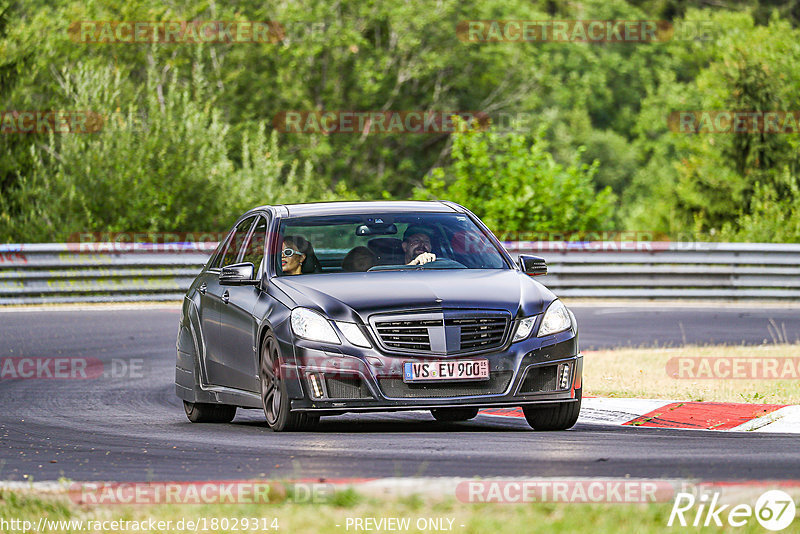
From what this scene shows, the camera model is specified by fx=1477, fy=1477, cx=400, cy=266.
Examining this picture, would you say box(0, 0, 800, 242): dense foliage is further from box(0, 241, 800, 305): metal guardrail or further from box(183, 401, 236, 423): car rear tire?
box(183, 401, 236, 423): car rear tire

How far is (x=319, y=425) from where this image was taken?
33.7ft

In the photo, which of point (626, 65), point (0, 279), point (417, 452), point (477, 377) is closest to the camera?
point (417, 452)

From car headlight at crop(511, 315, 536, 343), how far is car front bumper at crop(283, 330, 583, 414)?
4 cm

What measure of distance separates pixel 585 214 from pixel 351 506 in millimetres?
27305

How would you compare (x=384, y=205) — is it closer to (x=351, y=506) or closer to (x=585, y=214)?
(x=351, y=506)

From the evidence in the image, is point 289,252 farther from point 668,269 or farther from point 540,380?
point 668,269

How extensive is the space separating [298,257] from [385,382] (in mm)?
1588

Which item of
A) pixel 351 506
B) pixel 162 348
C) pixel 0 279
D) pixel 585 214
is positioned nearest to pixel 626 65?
pixel 585 214

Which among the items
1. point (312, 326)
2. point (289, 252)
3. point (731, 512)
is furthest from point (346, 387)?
point (731, 512)

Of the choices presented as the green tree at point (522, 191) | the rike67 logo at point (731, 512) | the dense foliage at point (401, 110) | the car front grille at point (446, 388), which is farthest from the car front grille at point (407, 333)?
the green tree at point (522, 191)

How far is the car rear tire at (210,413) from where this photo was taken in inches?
437

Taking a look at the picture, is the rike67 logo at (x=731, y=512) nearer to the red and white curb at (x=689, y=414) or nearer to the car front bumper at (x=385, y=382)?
the car front bumper at (x=385, y=382)

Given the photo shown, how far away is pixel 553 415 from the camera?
32.0ft

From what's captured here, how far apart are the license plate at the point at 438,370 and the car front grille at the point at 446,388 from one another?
43 millimetres
